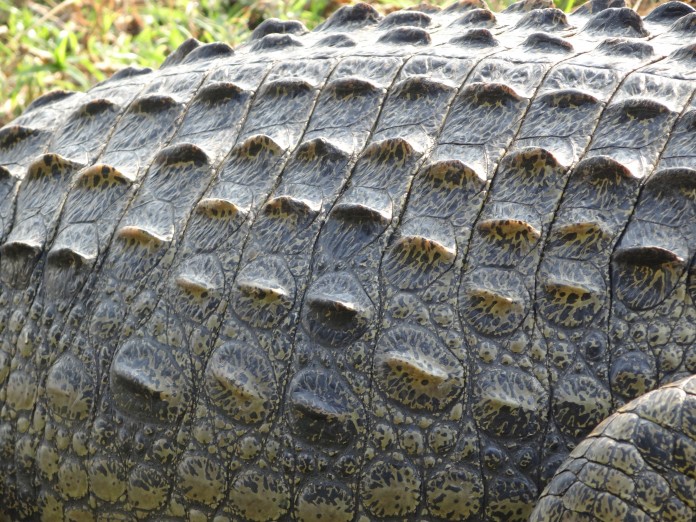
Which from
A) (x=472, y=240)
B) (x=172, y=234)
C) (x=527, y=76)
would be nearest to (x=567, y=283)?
(x=472, y=240)

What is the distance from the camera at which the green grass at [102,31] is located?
484cm

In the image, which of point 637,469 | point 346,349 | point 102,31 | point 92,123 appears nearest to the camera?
point 637,469

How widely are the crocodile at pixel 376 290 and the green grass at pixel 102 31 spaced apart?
2.23 meters

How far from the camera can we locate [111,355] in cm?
244

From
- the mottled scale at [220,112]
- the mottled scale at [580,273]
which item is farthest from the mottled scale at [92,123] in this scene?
the mottled scale at [580,273]

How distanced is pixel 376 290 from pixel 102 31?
3.40 metres

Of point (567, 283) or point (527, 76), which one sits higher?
point (527, 76)

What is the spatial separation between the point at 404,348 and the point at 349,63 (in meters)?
0.81

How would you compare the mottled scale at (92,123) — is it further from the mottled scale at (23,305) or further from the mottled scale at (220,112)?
the mottled scale at (220,112)

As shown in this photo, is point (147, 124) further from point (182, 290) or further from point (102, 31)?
point (102, 31)

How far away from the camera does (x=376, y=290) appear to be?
7.34 feet

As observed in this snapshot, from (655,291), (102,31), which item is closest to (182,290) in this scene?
(655,291)

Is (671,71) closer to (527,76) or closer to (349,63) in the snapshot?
(527,76)

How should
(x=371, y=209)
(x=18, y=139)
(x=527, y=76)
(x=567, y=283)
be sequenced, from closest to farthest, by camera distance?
(x=567, y=283) → (x=371, y=209) → (x=527, y=76) → (x=18, y=139)
